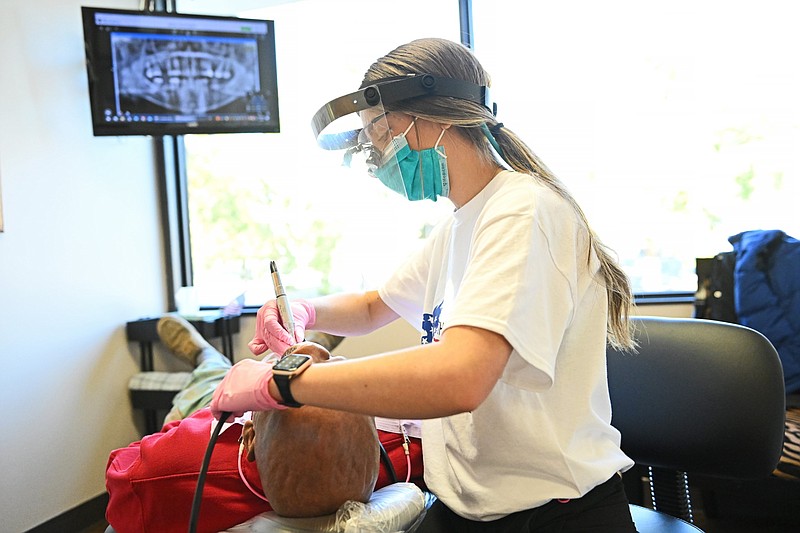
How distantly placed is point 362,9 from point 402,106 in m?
2.05

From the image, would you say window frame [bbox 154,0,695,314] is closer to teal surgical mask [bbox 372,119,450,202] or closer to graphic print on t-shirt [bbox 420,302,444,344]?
graphic print on t-shirt [bbox 420,302,444,344]

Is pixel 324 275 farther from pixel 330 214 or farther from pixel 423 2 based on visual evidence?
pixel 423 2

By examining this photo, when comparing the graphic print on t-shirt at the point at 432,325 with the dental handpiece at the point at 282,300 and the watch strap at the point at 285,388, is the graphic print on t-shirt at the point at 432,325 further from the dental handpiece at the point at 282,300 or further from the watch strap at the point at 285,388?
the watch strap at the point at 285,388

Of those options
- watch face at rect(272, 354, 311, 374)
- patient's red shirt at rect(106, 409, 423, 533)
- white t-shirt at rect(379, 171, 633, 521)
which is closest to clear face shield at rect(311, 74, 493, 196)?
white t-shirt at rect(379, 171, 633, 521)

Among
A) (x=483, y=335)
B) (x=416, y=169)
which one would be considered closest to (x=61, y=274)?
(x=416, y=169)

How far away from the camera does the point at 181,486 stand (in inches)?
46.5

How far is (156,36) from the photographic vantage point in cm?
268

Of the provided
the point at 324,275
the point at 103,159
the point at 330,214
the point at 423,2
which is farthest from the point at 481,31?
the point at 103,159

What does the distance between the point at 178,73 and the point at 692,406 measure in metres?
2.24

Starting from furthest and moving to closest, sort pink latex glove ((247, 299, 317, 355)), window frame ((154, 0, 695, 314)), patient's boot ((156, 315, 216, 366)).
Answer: window frame ((154, 0, 695, 314)) < patient's boot ((156, 315, 216, 366)) < pink latex glove ((247, 299, 317, 355))

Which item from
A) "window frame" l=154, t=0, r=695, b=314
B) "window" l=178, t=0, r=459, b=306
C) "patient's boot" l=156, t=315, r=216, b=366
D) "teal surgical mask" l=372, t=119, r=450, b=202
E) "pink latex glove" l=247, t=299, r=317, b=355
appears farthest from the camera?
"window frame" l=154, t=0, r=695, b=314

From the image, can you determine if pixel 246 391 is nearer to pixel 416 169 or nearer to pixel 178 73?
pixel 416 169

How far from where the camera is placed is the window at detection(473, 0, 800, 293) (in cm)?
262

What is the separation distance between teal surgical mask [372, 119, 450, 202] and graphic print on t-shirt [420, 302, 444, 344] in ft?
0.68
